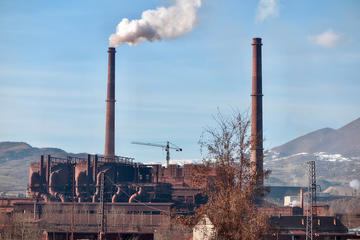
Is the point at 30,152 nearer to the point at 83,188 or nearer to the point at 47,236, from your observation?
the point at 83,188

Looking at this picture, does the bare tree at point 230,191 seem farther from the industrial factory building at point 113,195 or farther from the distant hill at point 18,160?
the distant hill at point 18,160

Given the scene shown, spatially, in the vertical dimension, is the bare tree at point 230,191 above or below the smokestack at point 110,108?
below

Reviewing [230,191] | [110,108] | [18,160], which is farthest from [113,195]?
[18,160]

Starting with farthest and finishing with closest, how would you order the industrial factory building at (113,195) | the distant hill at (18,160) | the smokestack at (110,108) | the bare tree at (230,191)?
the distant hill at (18,160) → the smokestack at (110,108) → the industrial factory building at (113,195) → the bare tree at (230,191)

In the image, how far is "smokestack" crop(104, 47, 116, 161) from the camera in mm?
62719

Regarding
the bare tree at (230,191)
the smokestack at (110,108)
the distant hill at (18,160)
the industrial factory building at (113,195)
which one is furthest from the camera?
the distant hill at (18,160)

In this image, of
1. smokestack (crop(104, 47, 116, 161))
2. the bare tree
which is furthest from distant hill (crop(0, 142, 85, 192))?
the bare tree

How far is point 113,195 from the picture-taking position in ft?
192

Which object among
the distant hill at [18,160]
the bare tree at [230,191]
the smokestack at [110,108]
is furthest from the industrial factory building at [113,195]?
the distant hill at [18,160]

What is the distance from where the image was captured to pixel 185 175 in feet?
205

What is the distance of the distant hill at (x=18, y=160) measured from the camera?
172 meters

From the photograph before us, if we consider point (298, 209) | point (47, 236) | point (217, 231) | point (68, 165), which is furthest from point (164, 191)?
point (217, 231)

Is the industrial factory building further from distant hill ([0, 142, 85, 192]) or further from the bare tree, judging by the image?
distant hill ([0, 142, 85, 192])

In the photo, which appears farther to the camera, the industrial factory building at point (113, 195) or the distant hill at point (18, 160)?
the distant hill at point (18, 160)
